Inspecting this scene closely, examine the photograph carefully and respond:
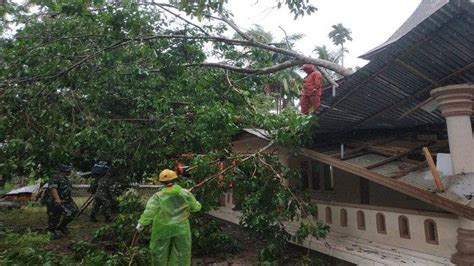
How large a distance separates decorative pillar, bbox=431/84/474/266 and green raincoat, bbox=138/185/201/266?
367 cm

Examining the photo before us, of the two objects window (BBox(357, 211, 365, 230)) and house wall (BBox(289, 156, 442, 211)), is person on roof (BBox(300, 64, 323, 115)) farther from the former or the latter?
window (BBox(357, 211, 365, 230))

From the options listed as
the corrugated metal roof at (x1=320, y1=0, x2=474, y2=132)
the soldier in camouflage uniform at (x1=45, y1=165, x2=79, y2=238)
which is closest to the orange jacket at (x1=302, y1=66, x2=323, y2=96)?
the corrugated metal roof at (x1=320, y1=0, x2=474, y2=132)

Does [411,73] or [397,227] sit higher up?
[411,73]

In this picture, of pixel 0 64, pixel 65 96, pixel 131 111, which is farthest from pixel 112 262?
pixel 0 64

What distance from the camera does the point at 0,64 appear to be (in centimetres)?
852

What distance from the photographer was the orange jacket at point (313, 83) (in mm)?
7613

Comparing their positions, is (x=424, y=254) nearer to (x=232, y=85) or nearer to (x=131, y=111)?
(x=232, y=85)

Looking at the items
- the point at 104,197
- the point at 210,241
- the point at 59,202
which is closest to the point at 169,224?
the point at 210,241

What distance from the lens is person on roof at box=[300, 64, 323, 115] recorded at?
25.0 feet

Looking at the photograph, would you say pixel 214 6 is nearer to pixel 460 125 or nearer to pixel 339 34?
pixel 460 125

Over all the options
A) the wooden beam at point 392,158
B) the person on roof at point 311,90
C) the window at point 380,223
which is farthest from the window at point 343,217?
the person on roof at point 311,90

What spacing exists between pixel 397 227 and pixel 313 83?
3377 mm

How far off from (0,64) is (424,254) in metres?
9.71

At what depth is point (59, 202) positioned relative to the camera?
848 cm
